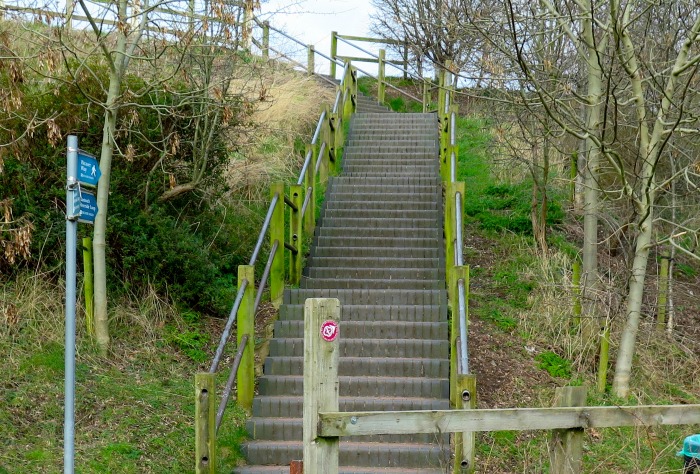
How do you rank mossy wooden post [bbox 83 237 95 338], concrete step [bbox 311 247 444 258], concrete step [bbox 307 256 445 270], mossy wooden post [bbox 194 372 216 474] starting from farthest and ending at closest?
concrete step [bbox 311 247 444 258] → concrete step [bbox 307 256 445 270] → mossy wooden post [bbox 83 237 95 338] → mossy wooden post [bbox 194 372 216 474]

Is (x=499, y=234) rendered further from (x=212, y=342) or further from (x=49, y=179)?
(x=49, y=179)

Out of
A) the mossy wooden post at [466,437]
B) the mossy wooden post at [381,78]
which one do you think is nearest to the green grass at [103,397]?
the mossy wooden post at [466,437]

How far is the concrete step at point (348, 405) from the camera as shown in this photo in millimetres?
8141

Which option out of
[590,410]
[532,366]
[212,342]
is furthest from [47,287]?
[590,410]

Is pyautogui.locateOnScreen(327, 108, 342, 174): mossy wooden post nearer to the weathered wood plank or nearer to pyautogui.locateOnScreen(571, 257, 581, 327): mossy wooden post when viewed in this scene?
pyautogui.locateOnScreen(571, 257, 581, 327): mossy wooden post

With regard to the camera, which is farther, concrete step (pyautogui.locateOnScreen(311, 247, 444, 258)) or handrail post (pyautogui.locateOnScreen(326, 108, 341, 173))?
handrail post (pyautogui.locateOnScreen(326, 108, 341, 173))

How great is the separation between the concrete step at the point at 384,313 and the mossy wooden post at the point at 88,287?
195 cm

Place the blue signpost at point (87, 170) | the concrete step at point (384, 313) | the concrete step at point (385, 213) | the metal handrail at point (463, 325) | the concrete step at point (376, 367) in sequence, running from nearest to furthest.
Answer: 1. the blue signpost at point (87, 170)
2. the metal handrail at point (463, 325)
3. the concrete step at point (376, 367)
4. the concrete step at point (384, 313)
5. the concrete step at point (385, 213)

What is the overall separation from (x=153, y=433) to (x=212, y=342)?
2.39 metres

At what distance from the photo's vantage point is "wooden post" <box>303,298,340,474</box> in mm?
4613

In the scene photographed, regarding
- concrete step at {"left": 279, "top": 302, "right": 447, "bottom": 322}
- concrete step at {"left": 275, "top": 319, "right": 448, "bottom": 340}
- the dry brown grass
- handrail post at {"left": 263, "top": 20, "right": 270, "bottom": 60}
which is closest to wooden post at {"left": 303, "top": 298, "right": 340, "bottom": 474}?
concrete step at {"left": 275, "top": 319, "right": 448, "bottom": 340}

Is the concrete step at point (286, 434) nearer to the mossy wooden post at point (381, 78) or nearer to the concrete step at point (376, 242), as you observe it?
the concrete step at point (376, 242)

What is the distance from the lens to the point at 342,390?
8398mm

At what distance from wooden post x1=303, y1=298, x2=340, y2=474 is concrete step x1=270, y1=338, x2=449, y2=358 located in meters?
4.23
